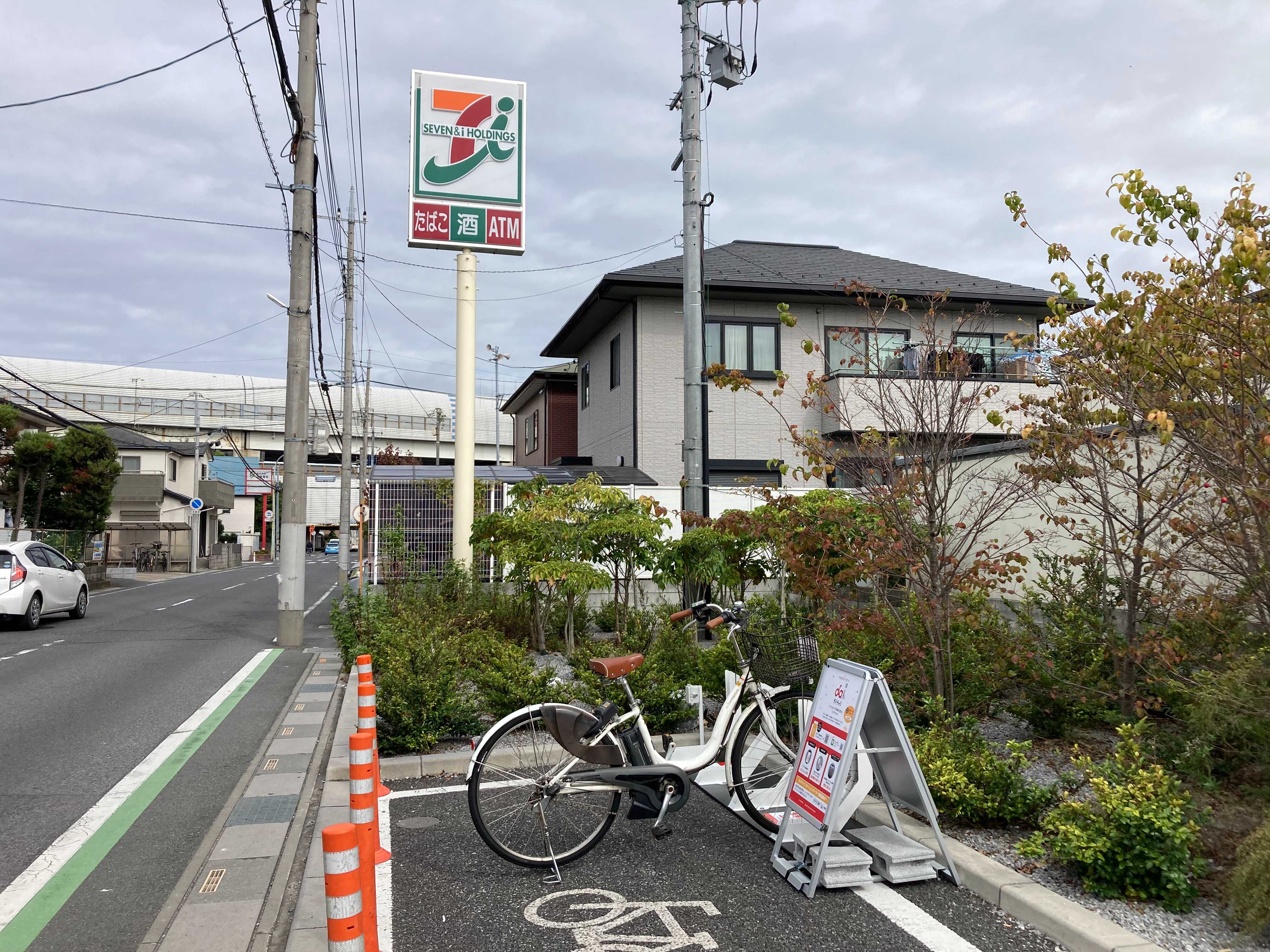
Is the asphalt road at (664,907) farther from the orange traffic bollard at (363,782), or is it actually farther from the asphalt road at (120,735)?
the asphalt road at (120,735)

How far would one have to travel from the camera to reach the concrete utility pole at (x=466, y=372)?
15.0 metres

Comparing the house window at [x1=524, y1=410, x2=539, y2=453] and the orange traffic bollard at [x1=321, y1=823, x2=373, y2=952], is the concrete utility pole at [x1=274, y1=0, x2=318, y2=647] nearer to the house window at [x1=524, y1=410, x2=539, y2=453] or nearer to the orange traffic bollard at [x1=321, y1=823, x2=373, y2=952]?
the orange traffic bollard at [x1=321, y1=823, x2=373, y2=952]

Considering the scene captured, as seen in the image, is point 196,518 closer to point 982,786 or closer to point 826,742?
point 826,742

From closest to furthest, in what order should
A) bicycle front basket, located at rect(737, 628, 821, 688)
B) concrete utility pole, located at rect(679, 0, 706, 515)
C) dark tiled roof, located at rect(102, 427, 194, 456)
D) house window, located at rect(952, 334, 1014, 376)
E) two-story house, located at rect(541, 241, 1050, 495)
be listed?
bicycle front basket, located at rect(737, 628, 821, 688) → concrete utility pole, located at rect(679, 0, 706, 515) → house window, located at rect(952, 334, 1014, 376) → two-story house, located at rect(541, 241, 1050, 495) → dark tiled roof, located at rect(102, 427, 194, 456)

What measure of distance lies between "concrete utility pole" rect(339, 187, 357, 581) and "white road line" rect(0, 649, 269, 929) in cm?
1961

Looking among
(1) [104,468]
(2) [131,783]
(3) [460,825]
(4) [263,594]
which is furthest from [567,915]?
(1) [104,468]

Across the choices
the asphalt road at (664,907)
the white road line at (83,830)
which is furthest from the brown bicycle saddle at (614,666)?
the white road line at (83,830)

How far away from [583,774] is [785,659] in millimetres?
1472

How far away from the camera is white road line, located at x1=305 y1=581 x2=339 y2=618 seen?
21312 millimetres

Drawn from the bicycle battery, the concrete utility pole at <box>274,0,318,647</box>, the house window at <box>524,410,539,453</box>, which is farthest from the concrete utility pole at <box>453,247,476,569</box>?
the house window at <box>524,410,539,453</box>

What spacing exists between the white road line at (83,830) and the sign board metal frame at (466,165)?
9.46 meters

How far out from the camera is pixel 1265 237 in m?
5.43

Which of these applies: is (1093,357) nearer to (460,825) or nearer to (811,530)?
(811,530)

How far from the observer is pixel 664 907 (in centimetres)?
421
